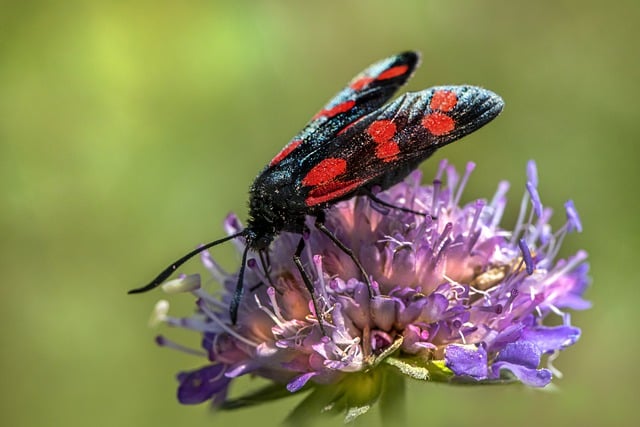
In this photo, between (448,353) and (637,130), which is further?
(637,130)

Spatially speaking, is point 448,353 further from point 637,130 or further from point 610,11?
point 610,11

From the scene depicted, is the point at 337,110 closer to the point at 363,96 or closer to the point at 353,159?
the point at 363,96

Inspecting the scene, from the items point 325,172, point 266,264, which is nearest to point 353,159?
point 325,172

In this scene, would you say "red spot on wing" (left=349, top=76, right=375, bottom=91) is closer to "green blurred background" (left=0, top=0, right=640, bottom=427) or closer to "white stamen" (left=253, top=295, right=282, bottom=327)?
"white stamen" (left=253, top=295, right=282, bottom=327)

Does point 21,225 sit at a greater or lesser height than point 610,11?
greater

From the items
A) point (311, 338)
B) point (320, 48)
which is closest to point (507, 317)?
point (311, 338)

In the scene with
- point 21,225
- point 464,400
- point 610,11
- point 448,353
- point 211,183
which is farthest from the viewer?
point 610,11
